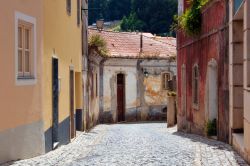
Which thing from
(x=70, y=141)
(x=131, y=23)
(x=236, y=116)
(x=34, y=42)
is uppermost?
(x=131, y=23)

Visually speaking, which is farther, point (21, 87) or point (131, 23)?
point (131, 23)

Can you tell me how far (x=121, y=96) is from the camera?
3519cm

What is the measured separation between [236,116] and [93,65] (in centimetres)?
1696

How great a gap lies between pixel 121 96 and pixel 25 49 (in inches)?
972

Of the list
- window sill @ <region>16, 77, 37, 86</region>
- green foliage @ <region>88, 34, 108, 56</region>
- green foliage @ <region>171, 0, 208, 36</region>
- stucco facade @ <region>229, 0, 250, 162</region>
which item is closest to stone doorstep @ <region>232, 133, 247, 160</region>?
stucco facade @ <region>229, 0, 250, 162</region>

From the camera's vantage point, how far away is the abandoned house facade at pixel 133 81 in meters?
33.9

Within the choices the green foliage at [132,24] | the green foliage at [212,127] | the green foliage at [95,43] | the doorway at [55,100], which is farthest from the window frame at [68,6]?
the green foliage at [132,24]

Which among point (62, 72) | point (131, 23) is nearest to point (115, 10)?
point (131, 23)

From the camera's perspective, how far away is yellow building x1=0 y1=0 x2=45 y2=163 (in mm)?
9219

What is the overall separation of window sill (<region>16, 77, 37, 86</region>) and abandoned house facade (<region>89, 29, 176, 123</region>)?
22067 millimetres

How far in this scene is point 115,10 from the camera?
8369 cm

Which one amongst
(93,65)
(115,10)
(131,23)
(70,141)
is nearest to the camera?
(70,141)

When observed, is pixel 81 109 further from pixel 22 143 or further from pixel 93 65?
pixel 22 143

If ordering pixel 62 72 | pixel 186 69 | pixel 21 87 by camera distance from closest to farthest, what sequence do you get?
pixel 21 87 < pixel 62 72 < pixel 186 69
